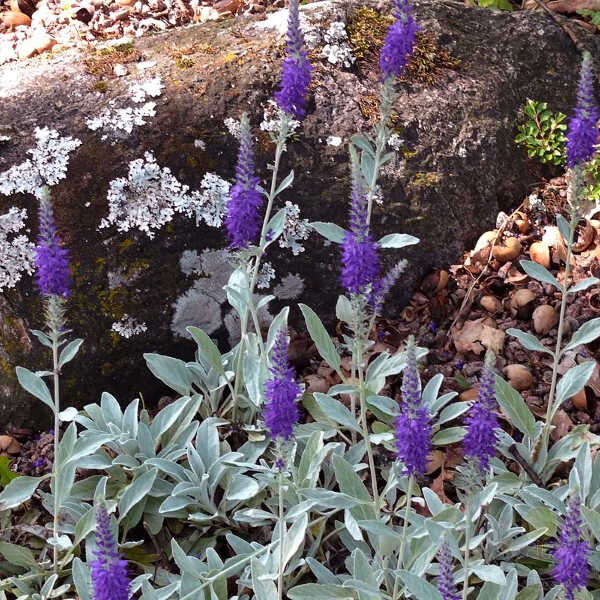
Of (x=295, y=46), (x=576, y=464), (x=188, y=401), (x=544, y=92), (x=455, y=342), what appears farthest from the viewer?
(x=544, y=92)

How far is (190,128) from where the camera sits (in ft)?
13.3

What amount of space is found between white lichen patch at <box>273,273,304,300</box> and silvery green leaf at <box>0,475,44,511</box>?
4.86ft

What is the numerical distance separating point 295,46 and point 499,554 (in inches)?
79.8

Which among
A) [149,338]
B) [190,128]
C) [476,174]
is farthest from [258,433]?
[476,174]

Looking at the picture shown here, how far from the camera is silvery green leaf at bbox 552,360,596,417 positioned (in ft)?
10.8

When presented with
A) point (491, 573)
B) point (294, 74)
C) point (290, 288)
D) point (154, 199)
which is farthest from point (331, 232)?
point (491, 573)

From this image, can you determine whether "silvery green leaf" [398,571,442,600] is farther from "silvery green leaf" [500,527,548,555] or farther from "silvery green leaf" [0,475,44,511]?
"silvery green leaf" [0,475,44,511]

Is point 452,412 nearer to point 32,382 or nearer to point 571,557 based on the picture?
point 571,557

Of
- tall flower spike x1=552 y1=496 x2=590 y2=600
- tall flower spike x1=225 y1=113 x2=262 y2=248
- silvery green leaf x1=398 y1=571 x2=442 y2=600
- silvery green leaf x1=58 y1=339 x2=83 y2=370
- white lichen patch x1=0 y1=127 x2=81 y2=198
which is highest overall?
tall flower spike x1=225 y1=113 x2=262 y2=248

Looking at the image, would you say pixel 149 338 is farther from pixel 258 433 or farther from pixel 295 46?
pixel 295 46

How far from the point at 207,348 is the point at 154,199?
851mm

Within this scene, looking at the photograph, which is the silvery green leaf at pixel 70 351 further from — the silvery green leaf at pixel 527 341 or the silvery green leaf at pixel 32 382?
the silvery green leaf at pixel 527 341

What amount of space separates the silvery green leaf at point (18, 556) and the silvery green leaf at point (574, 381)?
2.16 m

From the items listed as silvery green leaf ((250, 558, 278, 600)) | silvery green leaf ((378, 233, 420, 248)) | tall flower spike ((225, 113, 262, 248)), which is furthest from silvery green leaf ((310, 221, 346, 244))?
silvery green leaf ((250, 558, 278, 600))
